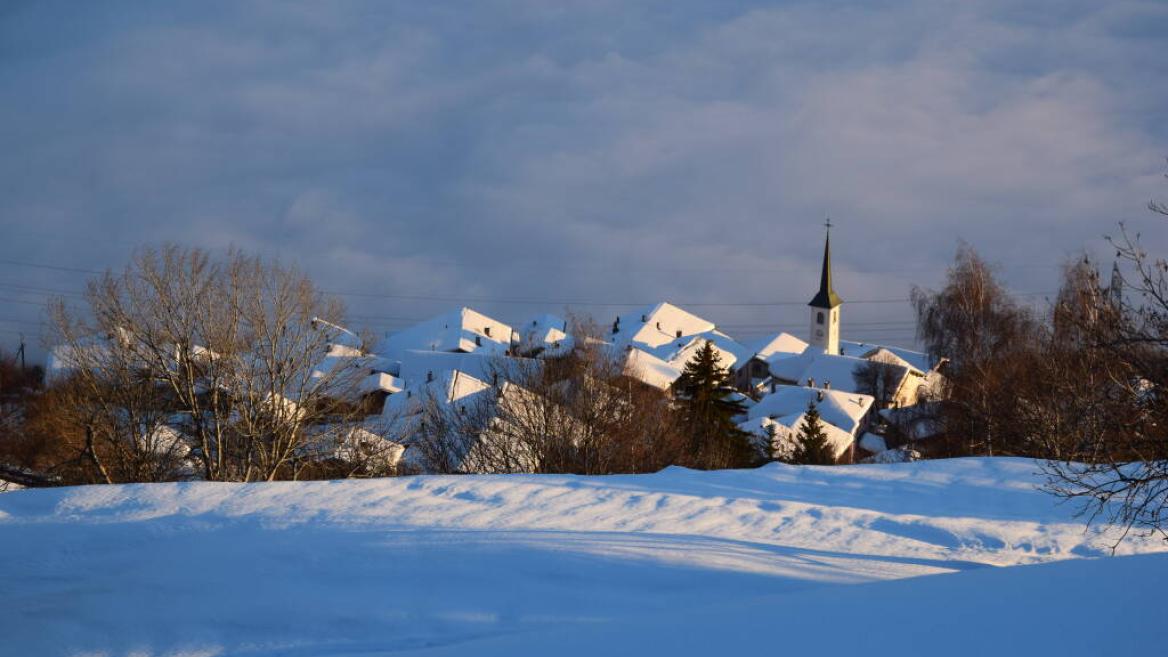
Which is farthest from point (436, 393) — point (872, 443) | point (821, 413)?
point (872, 443)

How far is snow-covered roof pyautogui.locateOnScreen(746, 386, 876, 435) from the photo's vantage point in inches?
1953

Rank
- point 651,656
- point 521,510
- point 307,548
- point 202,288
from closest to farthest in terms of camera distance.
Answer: point 651,656 → point 307,548 → point 521,510 → point 202,288

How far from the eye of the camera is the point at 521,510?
40.8 feet

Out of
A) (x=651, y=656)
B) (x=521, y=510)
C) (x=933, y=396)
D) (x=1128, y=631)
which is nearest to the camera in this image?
(x=1128, y=631)

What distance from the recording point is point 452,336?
67938 mm

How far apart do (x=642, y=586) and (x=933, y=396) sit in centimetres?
2982

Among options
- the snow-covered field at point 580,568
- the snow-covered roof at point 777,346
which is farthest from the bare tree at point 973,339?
the snow-covered roof at point 777,346

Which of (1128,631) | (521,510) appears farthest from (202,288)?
(1128,631)

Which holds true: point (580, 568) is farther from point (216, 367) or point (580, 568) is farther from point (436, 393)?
point (436, 393)

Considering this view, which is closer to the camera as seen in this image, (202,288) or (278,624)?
(278,624)

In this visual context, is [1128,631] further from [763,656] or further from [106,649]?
[106,649]

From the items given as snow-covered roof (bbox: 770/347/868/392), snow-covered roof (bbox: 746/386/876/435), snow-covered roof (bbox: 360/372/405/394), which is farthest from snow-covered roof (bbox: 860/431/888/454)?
snow-covered roof (bbox: 360/372/405/394)

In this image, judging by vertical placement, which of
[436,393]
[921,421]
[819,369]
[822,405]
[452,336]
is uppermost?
[452,336]

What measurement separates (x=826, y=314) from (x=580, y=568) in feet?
238
